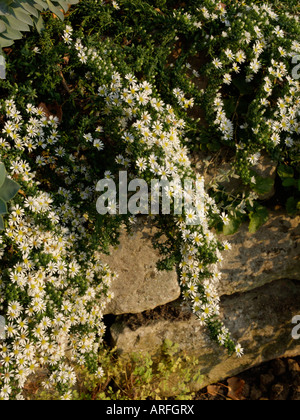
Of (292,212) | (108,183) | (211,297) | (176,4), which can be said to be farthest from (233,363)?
(176,4)

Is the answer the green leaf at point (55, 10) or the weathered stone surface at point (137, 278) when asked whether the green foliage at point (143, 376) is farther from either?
the green leaf at point (55, 10)

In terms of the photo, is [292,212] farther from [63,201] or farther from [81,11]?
[81,11]

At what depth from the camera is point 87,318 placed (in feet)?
10.5

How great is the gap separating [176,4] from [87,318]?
2.65 meters

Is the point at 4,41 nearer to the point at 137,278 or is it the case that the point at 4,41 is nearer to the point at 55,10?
the point at 55,10

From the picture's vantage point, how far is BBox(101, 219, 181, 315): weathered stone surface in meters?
3.52

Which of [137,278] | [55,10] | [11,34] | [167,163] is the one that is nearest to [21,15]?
[11,34]

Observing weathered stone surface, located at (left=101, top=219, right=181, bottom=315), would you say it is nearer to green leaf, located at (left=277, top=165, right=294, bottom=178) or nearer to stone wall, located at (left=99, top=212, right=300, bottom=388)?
stone wall, located at (left=99, top=212, right=300, bottom=388)

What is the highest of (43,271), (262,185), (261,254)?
(262,185)

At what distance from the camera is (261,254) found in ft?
12.1

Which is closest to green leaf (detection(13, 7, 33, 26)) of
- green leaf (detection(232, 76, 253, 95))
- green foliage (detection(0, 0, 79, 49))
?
green foliage (detection(0, 0, 79, 49))

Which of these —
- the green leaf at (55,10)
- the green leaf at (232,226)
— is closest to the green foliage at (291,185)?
the green leaf at (232,226)

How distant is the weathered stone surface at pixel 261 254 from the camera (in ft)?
12.0

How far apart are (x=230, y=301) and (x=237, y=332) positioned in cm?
27
